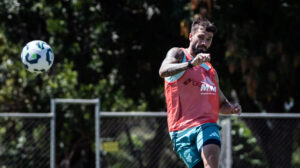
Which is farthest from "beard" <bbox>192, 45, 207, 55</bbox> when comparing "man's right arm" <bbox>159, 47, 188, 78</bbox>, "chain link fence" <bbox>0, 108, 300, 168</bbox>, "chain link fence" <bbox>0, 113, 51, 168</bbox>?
"chain link fence" <bbox>0, 113, 51, 168</bbox>

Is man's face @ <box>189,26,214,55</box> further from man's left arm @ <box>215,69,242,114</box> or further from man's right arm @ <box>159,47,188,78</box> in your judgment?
man's left arm @ <box>215,69,242,114</box>

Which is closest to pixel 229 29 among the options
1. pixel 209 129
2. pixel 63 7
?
pixel 63 7

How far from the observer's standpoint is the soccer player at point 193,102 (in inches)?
179

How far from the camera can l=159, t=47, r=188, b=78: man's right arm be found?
168 inches

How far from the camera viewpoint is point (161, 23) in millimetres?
10266

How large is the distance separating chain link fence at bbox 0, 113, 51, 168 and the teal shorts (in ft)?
12.7

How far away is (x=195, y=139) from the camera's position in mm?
4582

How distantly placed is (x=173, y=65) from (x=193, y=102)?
1.59 ft

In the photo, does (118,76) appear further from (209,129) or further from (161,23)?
(209,129)

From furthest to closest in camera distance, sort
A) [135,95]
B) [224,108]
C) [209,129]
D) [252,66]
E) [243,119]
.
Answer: [135,95]
[252,66]
[243,119]
[224,108]
[209,129]

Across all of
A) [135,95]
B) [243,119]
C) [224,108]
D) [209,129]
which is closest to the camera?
[209,129]

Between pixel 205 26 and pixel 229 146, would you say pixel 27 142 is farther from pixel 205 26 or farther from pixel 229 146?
pixel 205 26

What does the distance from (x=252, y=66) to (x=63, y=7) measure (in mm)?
4249

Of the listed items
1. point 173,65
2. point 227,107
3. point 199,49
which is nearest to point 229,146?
point 227,107
